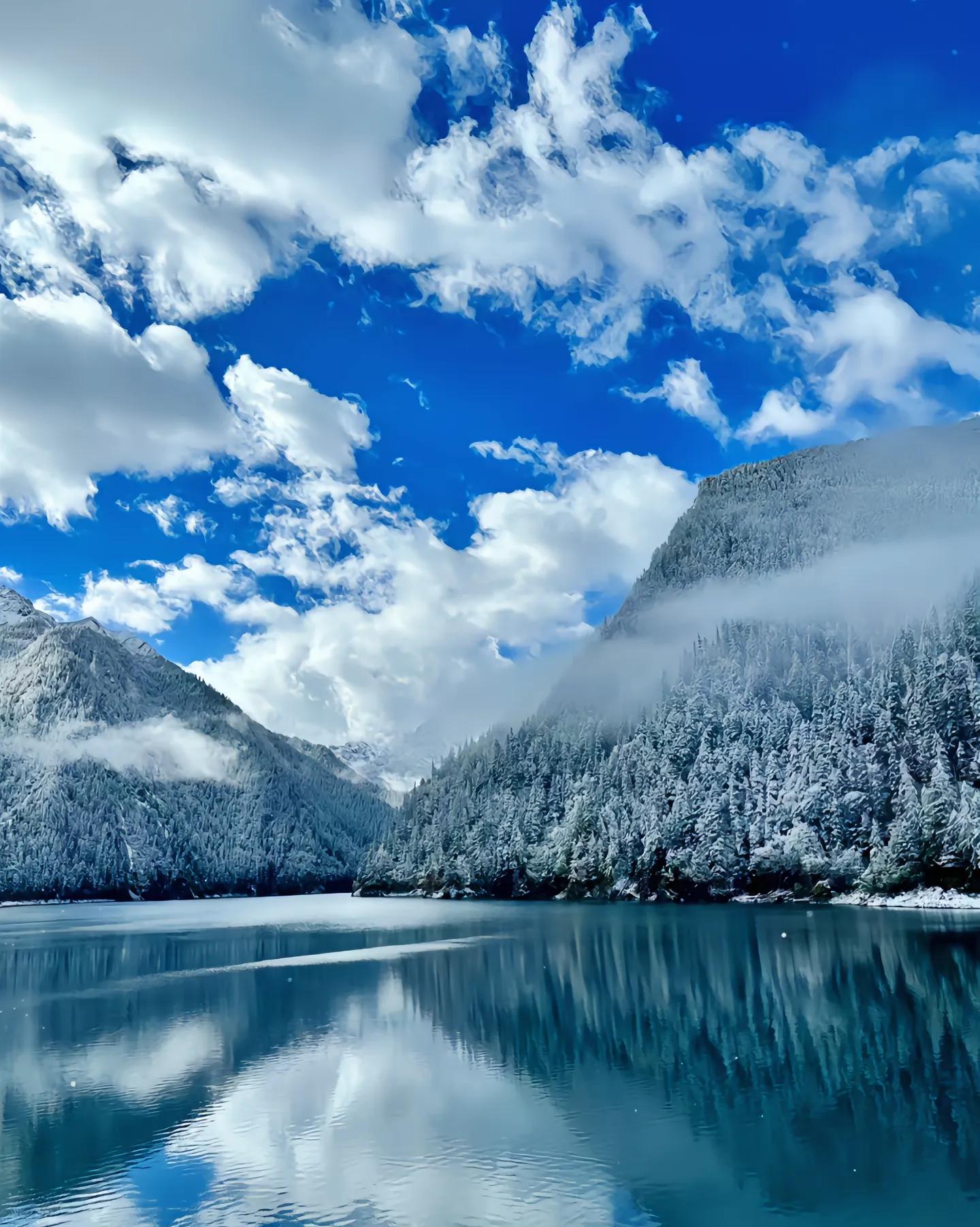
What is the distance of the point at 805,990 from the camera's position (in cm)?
5025

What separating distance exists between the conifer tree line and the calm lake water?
195ft

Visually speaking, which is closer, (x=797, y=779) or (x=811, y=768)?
(x=811, y=768)

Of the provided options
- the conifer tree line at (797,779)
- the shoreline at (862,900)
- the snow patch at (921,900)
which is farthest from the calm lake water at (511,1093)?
the conifer tree line at (797,779)

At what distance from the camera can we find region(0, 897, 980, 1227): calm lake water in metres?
22.5

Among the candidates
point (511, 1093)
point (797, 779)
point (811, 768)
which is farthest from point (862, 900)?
point (511, 1093)

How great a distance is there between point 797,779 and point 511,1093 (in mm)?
129182

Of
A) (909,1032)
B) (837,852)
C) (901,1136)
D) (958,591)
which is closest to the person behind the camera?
(901,1136)

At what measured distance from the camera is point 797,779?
148375 mm

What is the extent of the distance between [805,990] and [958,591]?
5202 inches

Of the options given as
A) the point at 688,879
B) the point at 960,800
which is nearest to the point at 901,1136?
the point at 960,800

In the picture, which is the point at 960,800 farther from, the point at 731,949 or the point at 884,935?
the point at 731,949

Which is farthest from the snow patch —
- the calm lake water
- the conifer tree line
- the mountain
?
the calm lake water

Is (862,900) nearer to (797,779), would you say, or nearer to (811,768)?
(811,768)

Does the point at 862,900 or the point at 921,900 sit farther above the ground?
the point at 921,900
